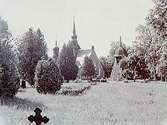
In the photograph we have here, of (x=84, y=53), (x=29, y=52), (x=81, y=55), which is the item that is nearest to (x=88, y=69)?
(x=81, y=55)

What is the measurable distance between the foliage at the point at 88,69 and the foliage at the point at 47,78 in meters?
53.7

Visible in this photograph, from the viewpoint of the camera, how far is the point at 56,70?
29438 millimetres

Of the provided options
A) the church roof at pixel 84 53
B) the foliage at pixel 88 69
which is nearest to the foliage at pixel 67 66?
the foliage at pixel 88 69

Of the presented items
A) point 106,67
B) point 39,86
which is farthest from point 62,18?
point 106,67

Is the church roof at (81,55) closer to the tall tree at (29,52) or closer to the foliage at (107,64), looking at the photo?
the foliage at (107,64)

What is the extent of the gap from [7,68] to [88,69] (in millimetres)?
63157

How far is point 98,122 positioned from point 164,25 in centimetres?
906

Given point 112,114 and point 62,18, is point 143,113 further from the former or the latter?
point 62,18

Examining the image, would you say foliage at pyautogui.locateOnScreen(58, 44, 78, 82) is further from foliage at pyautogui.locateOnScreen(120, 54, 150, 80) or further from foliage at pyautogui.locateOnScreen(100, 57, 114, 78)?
foliage at pyautogui.locateOnScreen(100, 57, 114, 78)

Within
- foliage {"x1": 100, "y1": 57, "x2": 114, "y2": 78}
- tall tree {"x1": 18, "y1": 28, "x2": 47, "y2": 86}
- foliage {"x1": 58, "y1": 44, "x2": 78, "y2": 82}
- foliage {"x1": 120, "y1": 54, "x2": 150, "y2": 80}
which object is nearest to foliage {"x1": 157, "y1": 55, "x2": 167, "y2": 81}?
tall tree {"x1": 18, "y1": 28, "x2": 47, "y2": 86}

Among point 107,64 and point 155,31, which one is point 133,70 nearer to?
point 107,64

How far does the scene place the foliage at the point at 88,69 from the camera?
8344cm

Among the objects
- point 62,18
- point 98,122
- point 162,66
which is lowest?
point 98,122

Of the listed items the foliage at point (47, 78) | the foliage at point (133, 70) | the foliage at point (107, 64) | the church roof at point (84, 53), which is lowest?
the foliage at point (47, 78)
